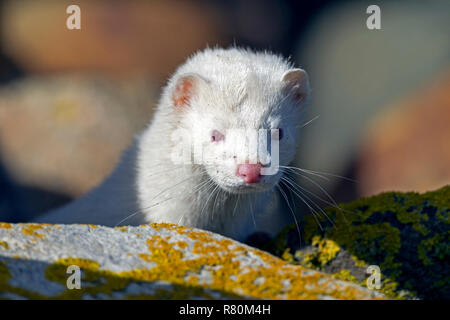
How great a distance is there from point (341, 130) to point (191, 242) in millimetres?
7810

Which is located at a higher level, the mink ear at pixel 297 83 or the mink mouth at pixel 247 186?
the mink ear at pixel 297 83

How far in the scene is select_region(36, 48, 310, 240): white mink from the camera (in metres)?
4.41

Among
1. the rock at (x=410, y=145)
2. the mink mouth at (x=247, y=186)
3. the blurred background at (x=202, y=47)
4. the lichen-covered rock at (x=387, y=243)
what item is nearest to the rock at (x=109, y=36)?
the blurred background at (x=202, y=47)

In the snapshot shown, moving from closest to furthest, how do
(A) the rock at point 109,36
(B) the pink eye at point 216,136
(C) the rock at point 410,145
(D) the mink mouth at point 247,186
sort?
(D) the mink mouth at point 247,186, (B) the pink eye at point 216,136, (C) the rock at point 410,145, (A) the rock at point 109,36

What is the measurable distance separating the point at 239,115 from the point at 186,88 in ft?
2.24

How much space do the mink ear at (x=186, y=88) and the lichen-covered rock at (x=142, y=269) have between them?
1.54 m

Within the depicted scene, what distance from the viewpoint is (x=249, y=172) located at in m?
4.09

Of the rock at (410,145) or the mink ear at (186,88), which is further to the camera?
the rock at (410,145)

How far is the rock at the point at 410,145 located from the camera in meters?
9.26

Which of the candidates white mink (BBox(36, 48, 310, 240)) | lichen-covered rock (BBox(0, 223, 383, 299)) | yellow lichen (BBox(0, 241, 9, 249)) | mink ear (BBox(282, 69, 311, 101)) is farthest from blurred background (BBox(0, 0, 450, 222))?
yellow lichen (BBox(0, 241, 9, 249))

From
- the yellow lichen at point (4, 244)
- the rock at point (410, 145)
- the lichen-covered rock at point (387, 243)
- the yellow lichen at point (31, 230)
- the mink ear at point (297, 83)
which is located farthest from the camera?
the rock at point (410, 145)

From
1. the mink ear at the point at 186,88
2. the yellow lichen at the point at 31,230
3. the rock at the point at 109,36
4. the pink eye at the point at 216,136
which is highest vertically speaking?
Answer: the rock at the point at 109,36

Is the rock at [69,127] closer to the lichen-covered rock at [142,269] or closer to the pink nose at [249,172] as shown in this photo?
the pink nose at [249,172]
